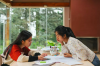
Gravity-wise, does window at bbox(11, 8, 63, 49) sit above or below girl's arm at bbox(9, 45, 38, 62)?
above

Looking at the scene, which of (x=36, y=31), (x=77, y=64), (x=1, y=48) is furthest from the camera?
(x=36, y=31)

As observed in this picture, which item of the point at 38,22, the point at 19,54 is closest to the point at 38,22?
the point at 38,22

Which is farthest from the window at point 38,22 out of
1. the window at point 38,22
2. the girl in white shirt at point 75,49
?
the girl in white shirt at point 75,49

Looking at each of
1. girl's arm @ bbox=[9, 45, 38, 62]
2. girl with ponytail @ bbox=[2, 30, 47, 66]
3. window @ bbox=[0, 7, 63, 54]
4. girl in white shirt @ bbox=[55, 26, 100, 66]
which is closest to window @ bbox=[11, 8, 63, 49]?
window @ bbox=[0, 7, 63, 54]

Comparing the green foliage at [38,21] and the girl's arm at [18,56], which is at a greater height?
the green foliage at [38,21]

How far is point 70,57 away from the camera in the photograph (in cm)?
161

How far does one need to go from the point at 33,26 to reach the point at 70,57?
2.83 m

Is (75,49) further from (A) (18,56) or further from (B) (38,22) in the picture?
(B) (38,22)

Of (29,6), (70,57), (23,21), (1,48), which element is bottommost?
(1,48)

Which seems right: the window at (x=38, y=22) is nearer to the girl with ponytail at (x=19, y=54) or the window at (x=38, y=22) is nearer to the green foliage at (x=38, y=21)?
the green foliage at (x=38, y=21)

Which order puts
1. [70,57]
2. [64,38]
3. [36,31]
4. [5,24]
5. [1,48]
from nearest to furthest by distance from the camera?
1. [70,57]
2. [64,38]
3. [1,48]
4. [5,24]
5. [36,31]

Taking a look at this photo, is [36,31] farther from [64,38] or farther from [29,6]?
[64,38]

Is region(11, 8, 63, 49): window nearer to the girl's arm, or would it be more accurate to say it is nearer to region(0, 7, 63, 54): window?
region(0, 7, 63, 54): window

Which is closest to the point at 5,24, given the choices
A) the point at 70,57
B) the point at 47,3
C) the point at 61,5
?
the point at 47,3
